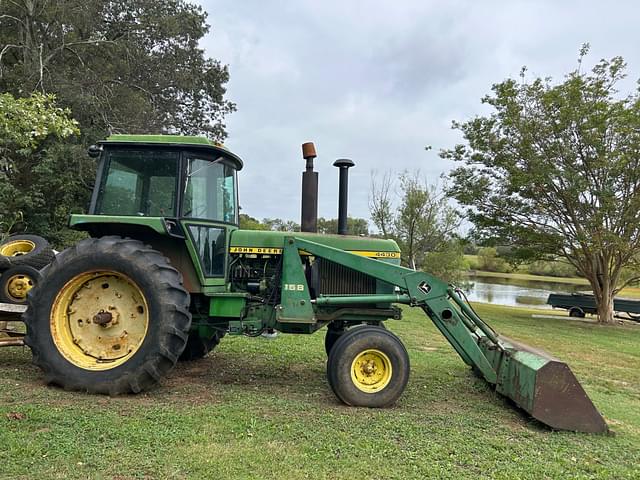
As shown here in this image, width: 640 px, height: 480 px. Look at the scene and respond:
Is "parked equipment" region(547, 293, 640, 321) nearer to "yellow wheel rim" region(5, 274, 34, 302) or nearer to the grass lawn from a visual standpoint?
the grass lawn

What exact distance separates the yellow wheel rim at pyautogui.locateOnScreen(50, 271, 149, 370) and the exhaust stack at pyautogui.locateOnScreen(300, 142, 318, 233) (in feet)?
6.18

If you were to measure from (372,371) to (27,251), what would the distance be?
A: 5.27 m

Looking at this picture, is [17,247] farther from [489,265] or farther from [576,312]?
[489,265]

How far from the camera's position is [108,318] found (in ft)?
14.5

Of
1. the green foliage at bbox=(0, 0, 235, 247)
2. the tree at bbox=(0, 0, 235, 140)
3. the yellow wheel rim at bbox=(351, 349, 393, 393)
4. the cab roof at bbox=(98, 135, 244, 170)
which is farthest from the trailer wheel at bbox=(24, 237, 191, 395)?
the tree at bbox=(0, 0, 235, 140)

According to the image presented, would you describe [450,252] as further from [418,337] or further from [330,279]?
[330,279]

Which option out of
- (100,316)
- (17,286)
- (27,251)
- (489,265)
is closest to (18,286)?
(17,286)

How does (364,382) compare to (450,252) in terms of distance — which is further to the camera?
(450,252)

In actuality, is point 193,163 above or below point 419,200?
below

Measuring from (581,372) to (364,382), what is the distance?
4494 mm

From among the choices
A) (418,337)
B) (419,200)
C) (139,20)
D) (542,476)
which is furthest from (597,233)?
(139,20)

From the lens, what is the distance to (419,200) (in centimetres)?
2428

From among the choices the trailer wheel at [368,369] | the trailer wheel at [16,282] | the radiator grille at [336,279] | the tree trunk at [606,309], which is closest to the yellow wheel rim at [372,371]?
the trailer wheel at [368,369]

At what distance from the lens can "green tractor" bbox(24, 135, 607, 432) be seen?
4211mm
